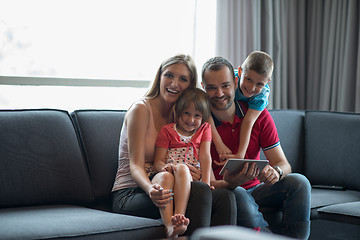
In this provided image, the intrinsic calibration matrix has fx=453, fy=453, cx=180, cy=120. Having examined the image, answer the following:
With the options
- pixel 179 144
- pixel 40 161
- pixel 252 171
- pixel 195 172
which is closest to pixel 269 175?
pixel 252 171

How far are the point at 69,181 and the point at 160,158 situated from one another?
0.47 m

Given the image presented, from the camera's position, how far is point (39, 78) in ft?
9.74

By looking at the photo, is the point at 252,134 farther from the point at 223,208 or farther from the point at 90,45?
the point at 90,45

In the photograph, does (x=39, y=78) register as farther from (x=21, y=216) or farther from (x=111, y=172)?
(x=21, y=216)

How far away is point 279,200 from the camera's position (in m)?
2.24

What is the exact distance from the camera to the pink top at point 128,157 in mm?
2176

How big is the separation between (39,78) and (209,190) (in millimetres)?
1595

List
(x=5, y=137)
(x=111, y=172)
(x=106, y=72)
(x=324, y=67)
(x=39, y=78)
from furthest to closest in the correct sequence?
(x=324, y=67) → (x=106, y=72) → (x=39, y=78) → (x=111, y=172) → (x=5, y=137)

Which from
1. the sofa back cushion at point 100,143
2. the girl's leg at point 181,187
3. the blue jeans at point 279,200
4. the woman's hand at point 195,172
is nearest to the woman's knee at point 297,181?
the blue jeans at point 279,200

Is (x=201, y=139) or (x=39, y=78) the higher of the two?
(x=39, y=78)

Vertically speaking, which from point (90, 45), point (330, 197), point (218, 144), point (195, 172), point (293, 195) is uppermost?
point (90, 45)

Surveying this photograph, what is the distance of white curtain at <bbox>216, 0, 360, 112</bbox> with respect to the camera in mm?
3527

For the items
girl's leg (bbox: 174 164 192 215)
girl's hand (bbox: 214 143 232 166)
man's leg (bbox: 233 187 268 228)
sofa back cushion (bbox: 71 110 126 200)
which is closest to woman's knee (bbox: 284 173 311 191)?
man's leg (bbox: 233 187 268 228)

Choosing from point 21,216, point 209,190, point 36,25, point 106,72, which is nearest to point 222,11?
point 106,72
